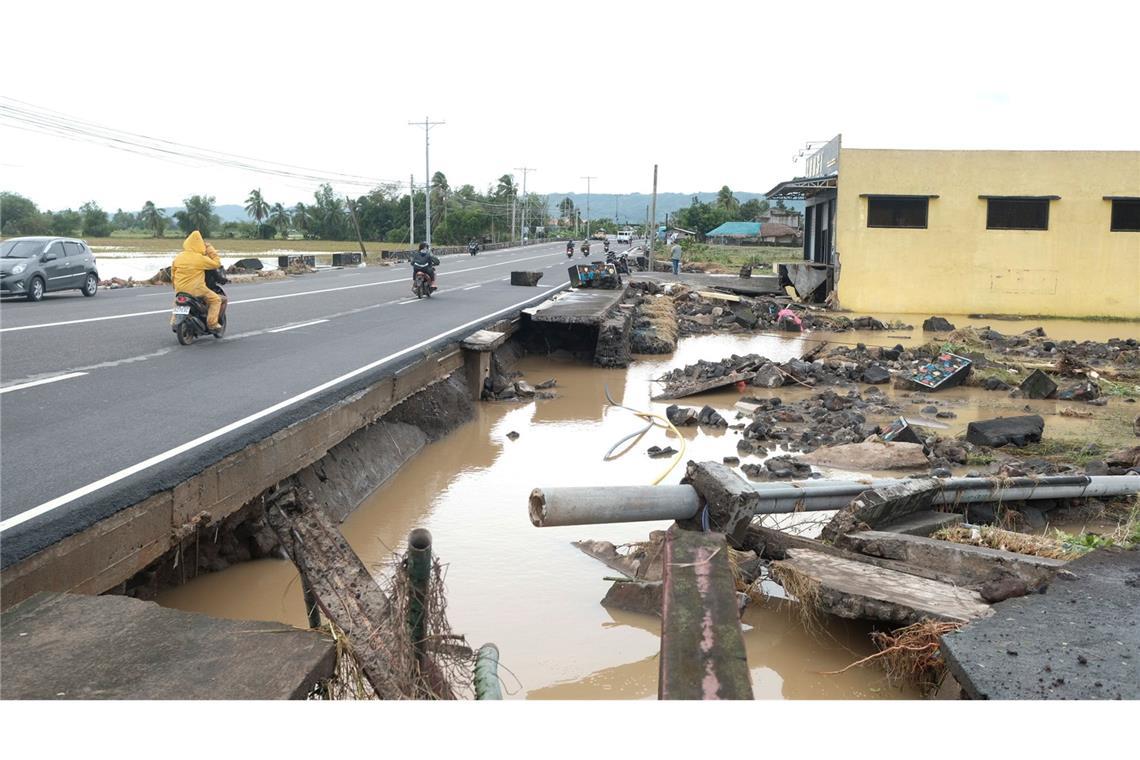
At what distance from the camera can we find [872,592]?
5.58 metres

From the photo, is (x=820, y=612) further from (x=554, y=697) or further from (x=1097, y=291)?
(x=1097, y=291)

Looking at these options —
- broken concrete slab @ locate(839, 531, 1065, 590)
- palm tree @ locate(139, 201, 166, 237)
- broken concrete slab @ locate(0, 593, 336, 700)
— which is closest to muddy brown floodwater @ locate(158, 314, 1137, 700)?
broken concrete slab @ locate(839, 531, 1065, 590)

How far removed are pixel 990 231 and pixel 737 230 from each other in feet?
214

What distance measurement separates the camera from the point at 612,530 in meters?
8.70

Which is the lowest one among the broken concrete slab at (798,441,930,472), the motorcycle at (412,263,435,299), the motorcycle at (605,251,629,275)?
the broken concrete slab at (798,441,930,472)

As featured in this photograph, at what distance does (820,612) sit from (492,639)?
85.4 inches

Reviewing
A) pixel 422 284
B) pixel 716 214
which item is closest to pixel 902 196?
pixel 422 284

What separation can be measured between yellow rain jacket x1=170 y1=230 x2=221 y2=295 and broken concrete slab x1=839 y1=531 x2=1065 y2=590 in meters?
9.60

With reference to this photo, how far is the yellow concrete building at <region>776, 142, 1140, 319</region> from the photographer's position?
94.0 feet

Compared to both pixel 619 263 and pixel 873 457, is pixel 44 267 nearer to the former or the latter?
pixel 873 457

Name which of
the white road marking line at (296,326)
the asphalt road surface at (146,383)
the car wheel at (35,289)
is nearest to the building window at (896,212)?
the asphalt road surface at (146,383)

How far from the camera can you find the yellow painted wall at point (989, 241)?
28656 mm

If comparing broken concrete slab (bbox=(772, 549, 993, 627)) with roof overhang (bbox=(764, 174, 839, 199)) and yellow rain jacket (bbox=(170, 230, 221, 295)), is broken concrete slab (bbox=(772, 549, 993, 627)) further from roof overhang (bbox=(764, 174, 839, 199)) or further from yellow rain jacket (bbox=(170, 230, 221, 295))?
roof overhang (bbox=(764, 174, 839, 199))

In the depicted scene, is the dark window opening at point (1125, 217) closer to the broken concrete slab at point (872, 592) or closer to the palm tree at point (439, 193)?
the broken concrete slab at point (872, 592)
